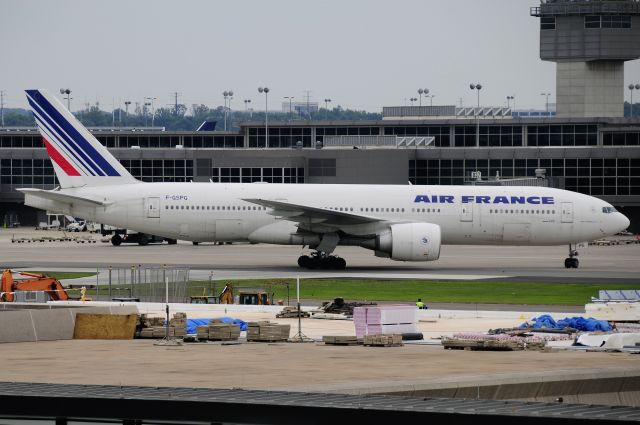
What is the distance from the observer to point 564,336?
124 feet

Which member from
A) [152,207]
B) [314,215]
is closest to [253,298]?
[314,215]

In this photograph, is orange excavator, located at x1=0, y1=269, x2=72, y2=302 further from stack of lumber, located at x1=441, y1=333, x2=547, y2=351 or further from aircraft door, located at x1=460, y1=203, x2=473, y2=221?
aircraft door, located at x1=460, y1=203, x2=473, y2=221

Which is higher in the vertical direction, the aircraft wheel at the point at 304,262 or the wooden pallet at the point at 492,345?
the wooden pallet at the point at 492,345

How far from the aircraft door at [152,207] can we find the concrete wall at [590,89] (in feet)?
307

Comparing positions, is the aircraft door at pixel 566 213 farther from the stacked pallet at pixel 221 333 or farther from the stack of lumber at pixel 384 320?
the stacked pallet at pixel 221 333

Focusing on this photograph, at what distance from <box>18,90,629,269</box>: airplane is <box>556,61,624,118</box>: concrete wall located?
3408 inches

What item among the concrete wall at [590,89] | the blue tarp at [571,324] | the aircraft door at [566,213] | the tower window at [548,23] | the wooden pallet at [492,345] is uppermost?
the tower window at [548,23]

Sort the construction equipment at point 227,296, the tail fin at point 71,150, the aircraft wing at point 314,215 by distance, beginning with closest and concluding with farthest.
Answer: the construction equipment at point 227,296
the aircraft wing at point 314,215
the tail fin at point 71,150

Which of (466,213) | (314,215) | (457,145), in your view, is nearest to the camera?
(314,215)

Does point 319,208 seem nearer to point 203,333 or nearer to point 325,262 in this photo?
point 325,262

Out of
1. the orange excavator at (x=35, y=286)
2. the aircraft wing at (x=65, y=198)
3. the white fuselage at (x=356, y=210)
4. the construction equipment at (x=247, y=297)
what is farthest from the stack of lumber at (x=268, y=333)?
the aircraft wing at (x=65, y=198)

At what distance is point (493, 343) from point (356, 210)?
31.4 m

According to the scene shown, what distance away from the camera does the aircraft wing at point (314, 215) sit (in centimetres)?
6219

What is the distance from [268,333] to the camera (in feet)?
121
